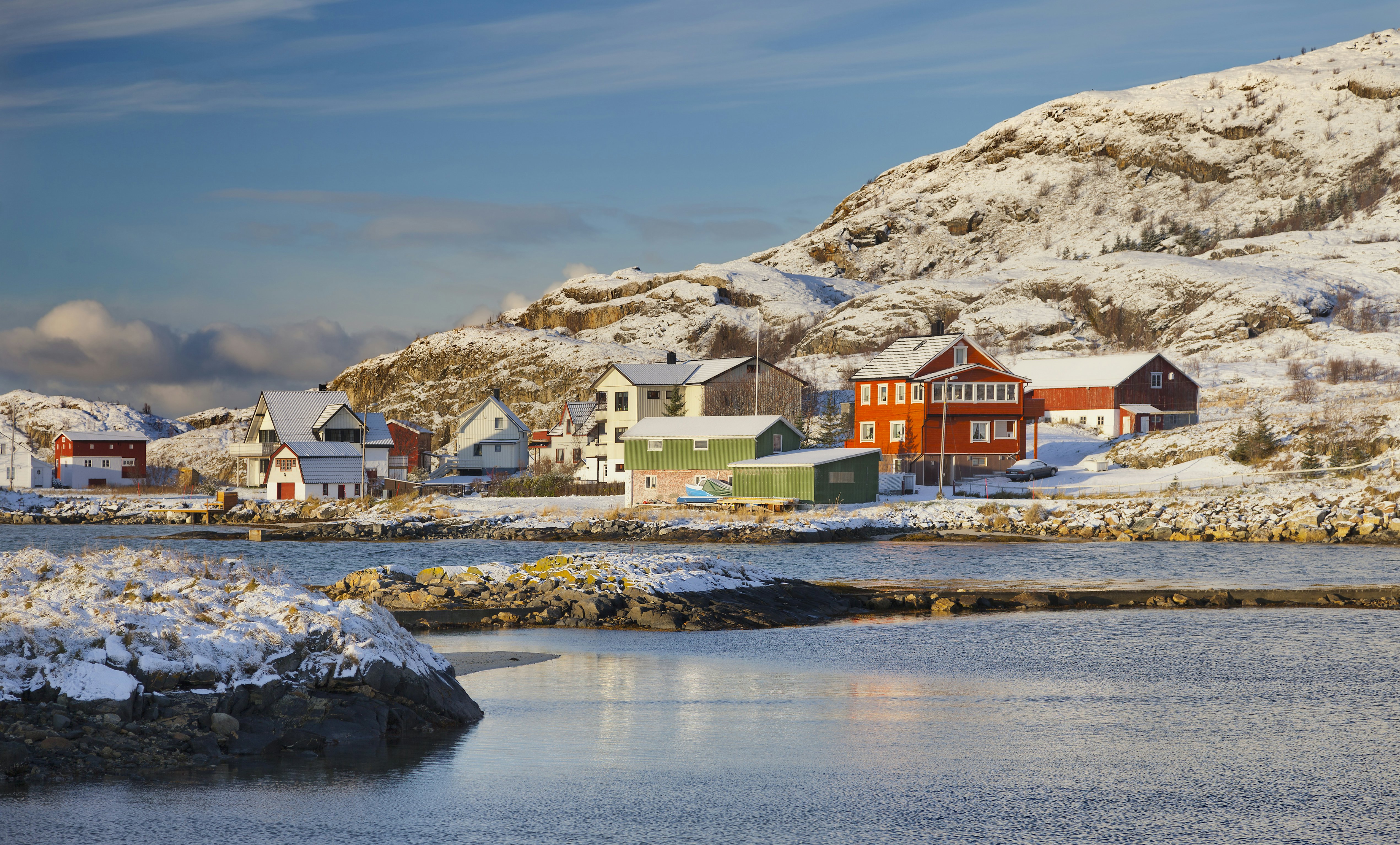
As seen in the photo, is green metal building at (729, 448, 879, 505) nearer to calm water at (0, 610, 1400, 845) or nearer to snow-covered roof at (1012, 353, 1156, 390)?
snow-covered roof at (1012, 353, 1156, 390)

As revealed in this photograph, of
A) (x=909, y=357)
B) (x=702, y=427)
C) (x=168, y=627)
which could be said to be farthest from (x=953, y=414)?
(x=168, y=627)

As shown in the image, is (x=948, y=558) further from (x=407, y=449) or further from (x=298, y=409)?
(x=407, y=449)

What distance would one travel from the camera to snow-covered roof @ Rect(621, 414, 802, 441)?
226ft

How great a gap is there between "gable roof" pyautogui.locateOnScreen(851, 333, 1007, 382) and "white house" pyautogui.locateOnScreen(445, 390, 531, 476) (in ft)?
125

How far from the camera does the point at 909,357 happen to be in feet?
248

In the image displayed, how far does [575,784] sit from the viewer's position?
466 inches

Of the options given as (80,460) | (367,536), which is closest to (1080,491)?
(367,536)

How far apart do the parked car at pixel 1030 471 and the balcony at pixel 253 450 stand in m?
51.3

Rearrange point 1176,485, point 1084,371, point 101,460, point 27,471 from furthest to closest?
1. point 101,460
2. point 27,471
3. point 1084,371
4. point 1176,485

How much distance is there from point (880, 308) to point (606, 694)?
490ft

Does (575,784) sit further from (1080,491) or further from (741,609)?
(1080,491)

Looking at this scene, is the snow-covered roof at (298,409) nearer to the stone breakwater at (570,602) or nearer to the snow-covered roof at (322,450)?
the snow-covered roof at (322,450)

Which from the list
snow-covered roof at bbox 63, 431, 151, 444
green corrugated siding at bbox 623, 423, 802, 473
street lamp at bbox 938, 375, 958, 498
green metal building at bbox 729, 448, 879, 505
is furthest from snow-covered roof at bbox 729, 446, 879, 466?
snow-covered roof at bbox 63, 431, 151, 444

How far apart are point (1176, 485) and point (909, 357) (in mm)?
17975
